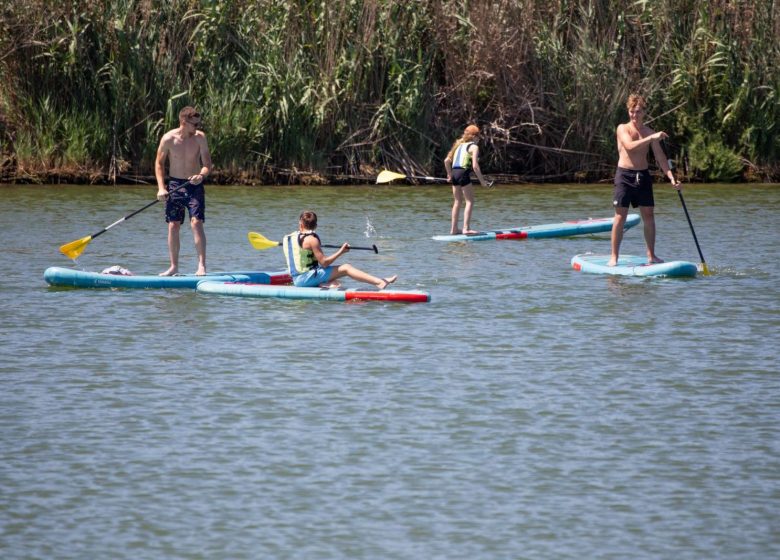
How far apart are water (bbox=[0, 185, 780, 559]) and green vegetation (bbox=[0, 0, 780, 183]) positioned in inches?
303

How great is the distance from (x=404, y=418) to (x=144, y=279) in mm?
4931

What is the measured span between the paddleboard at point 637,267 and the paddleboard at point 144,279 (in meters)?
2.86

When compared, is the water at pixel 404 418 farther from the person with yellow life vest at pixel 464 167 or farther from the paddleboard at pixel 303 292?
the person with yellow life vest at pixel 464 167

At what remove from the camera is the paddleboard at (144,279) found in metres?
12.2

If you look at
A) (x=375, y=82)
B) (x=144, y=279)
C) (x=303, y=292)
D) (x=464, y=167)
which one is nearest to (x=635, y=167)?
(x=303, y=292)

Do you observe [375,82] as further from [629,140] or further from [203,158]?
[203,158]

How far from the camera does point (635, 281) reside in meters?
12.8

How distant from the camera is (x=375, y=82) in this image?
21891 mm

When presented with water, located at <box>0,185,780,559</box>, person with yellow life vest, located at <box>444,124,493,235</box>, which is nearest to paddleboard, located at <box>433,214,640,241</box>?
person with yellow life vest, located at <box>444,124,493,235</box>

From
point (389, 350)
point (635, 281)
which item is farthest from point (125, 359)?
point (635, 281)

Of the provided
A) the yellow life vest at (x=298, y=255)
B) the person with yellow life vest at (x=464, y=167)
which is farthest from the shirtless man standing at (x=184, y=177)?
the person with yellow life vest at (x=464, y=167)

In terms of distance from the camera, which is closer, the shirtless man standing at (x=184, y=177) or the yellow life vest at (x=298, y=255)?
the yellow life vest at (x=298, y=255)

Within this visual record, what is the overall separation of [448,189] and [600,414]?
14.6 meters

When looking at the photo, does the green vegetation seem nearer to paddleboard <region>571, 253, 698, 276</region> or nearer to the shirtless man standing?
paddleboard <region>571, 253, 698, 276</region>
